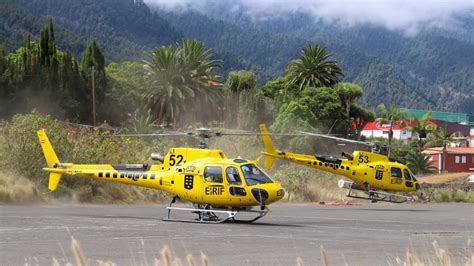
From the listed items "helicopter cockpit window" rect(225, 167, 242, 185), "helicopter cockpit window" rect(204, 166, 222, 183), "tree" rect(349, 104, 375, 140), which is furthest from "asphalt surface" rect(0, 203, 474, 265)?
"tree" rect(349, 104, 375, 140)

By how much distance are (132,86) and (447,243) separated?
303ft

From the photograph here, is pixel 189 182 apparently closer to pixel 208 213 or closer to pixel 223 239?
pixel 208 213

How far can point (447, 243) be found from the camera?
20.4m

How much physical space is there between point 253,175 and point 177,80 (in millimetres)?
80724

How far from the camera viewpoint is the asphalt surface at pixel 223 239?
51.1 ft

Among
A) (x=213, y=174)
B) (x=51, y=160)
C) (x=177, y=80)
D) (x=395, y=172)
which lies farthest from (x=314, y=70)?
(x=213, y=174)

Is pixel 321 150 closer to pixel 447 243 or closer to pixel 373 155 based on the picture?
pixel 373 155

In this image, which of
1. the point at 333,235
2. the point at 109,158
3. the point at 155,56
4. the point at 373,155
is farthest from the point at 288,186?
the point at 155,56

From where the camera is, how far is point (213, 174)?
25516mm

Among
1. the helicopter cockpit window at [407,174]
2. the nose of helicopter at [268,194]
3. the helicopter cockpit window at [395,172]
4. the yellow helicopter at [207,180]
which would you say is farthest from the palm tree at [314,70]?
the nose of helicopter at [268,194]

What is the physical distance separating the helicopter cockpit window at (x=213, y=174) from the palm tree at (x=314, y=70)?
93.6 metres

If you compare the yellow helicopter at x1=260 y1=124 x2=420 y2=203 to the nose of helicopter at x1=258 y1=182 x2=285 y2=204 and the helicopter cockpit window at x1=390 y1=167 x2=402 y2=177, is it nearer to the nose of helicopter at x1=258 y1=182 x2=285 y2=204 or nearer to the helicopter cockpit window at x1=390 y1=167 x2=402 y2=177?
the helicopter cockpit window at x1=390 y1=167 x2=402 y2=177

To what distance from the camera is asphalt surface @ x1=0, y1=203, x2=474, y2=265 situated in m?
15.6

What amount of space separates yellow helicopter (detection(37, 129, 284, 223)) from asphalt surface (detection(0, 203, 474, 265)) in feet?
2.59
